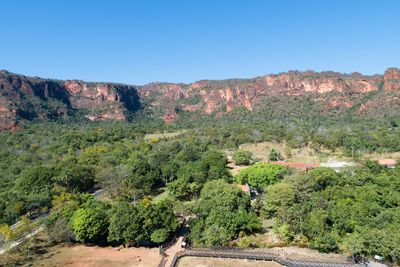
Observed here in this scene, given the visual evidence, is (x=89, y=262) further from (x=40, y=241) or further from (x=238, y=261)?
(x=238, y=261)

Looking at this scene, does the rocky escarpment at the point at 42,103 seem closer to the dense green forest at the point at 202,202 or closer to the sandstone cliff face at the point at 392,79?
the dense green forest at the point at 202,202

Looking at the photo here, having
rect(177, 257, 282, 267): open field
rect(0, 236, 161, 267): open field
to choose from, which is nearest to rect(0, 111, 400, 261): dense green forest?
rect(0, 236, 161, 267): open field

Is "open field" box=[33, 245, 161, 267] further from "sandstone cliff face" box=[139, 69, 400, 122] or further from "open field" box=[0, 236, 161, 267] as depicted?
"sandstone cliff face" box=[139, 69, 400, 122]

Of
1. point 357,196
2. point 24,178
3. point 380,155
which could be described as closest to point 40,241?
point 24,178

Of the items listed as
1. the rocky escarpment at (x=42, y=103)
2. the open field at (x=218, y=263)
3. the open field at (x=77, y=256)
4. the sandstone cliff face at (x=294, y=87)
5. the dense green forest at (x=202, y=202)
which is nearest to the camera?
the open field at (x=218, y=263)

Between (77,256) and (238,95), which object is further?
(238,95)

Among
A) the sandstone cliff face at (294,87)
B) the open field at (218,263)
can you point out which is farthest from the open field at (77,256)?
the sandstone cliff face at (294,87)

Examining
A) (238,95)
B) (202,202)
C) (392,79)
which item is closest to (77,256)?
(202,202)

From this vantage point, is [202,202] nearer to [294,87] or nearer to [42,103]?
[294,87]
